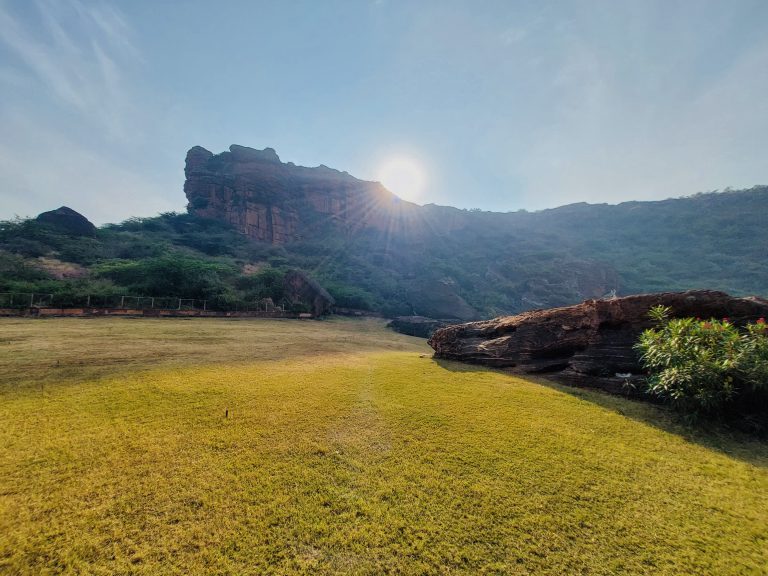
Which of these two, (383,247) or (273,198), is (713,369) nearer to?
(383,247)

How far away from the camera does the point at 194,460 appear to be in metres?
3.11

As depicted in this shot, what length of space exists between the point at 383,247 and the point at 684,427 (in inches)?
2238

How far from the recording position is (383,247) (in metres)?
60.1

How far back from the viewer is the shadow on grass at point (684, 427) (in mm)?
3887

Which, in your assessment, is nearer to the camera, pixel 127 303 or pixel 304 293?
pixel 127 303

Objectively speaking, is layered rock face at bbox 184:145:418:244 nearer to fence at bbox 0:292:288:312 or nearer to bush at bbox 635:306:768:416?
fence at bbox 0:292:288:312

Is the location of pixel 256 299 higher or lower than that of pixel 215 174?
lower

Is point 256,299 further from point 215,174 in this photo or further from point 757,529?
point 215,174

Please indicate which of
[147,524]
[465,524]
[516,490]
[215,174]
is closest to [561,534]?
[516,490]

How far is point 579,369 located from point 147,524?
8.18 meters

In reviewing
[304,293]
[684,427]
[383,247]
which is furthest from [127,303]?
[383,247]

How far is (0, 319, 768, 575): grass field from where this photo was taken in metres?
2.11

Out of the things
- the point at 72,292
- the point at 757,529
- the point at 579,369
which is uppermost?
the point at 72,292

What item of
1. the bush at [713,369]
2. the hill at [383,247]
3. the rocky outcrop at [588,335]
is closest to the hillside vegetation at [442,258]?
the hill at [383,247]
